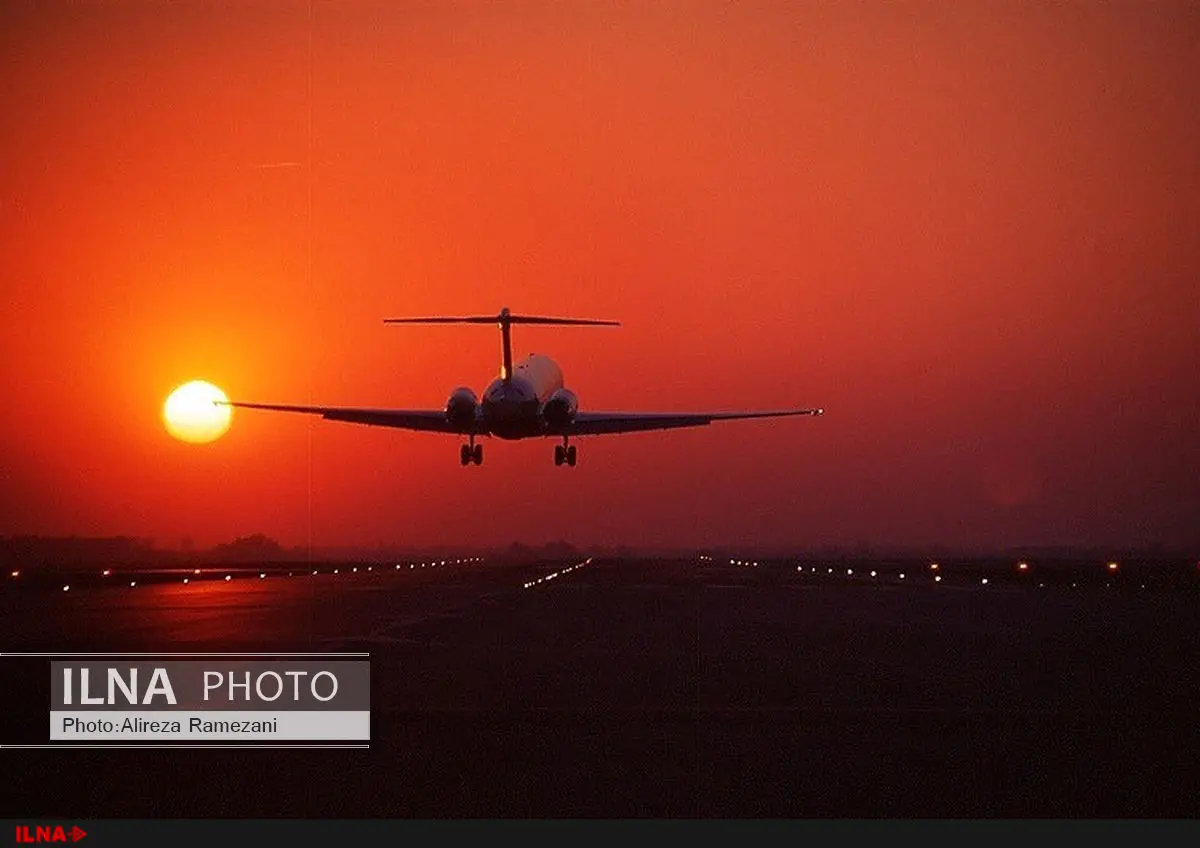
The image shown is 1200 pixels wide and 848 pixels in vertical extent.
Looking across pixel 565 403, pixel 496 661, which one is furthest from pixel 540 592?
pixel 496 661

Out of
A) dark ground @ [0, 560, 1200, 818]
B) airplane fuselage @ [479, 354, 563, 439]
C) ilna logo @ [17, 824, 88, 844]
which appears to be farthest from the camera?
airplane fuselage @ [479, 354, 563, 439]

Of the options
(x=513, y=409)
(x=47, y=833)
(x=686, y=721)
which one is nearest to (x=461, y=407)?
(x=513, y=409)

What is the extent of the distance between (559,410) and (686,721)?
135 ft

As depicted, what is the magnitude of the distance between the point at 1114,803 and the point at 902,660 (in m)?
13.1

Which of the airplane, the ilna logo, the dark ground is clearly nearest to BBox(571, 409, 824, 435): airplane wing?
the airplane

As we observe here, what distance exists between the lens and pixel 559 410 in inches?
2233

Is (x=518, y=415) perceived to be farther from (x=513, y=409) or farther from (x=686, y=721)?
(x=686, y=721)

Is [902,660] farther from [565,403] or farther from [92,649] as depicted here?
[565,403]

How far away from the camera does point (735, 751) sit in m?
13.7

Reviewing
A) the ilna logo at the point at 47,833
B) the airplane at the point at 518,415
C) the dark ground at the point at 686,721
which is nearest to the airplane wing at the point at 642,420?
the airplane at the point at 518,415

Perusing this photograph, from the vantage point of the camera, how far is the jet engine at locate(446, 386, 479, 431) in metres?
54.8

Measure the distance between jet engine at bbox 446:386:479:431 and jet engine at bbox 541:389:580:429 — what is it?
273 centimetres

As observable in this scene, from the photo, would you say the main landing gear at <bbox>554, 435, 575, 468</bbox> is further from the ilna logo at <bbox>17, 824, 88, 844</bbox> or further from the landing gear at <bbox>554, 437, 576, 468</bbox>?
the ilna logo at <bbox>17, 824, 88, 844</bbox>

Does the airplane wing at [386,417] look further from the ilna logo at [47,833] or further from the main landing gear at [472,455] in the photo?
the ilna logo at [47,833]
